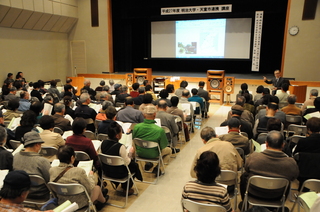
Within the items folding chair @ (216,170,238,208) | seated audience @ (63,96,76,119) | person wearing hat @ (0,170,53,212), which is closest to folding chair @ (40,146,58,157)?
person wearing hat @ (0,170,53,212)

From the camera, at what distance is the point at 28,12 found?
34.4ft

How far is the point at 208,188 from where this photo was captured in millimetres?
2246

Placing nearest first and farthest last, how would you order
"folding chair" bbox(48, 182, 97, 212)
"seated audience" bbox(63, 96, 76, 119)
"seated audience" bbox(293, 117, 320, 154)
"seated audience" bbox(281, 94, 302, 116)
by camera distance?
"folding chair" bbox(48, 182, 97, 212) → "seated audience" bbox(293, 117, 320, 154) → "seated audience" bbox(63, 96, 76, 119) → "seated audience" bbox(281, 94, 302, 116)

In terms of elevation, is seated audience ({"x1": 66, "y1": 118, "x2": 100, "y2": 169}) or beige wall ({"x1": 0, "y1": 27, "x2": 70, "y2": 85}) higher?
beige wall ({"x1": 0, "y1": 27, "x2": 70, "y2": 85})

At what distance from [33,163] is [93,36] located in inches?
441

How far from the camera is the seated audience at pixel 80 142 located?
11.4 feet

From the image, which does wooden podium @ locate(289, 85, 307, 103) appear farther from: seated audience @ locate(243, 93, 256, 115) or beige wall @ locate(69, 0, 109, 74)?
beige wall @ locate(69, 0, 109, 74)

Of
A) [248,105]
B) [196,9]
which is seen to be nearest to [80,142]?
[248,105]

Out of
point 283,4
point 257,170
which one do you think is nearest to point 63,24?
point 283,4

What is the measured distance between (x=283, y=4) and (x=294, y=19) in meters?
0.73

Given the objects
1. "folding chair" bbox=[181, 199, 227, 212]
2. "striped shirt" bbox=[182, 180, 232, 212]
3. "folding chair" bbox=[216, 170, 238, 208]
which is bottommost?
"folding chair" bbox=[216, 170, 238, 208]

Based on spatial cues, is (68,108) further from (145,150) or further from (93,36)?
(93,36)

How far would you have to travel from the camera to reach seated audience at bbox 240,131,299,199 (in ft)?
9.30

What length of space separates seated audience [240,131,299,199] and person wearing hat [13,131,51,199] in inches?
90.4
